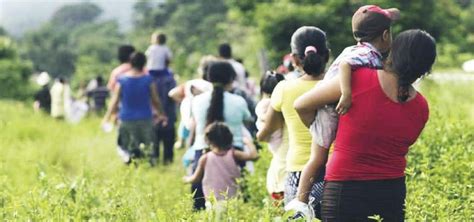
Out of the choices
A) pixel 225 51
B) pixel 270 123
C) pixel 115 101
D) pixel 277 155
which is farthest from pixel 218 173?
pixel 225 51

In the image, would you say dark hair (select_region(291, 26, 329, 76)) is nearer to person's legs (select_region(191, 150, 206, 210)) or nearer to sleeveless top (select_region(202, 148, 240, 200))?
sleeveless top (select_region(202, 148, 240, 200))

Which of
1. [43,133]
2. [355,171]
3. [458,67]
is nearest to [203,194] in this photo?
[355,171]

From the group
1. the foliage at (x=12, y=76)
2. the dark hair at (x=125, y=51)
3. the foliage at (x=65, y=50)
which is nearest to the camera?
the dark hair at (x=125, y=51)

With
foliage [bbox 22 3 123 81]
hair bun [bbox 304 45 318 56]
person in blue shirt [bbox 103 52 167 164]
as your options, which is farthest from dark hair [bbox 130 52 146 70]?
foliage [bbox 22 3 123 81]

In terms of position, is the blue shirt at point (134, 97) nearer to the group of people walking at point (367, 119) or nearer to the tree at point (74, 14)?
the group of people walking at point (367, 119)

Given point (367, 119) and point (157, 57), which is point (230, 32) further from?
point (367, 119)

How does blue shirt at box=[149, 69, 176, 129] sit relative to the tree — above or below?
below

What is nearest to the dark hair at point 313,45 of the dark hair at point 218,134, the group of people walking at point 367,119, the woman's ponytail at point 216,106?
the group of people walking at point 367,119

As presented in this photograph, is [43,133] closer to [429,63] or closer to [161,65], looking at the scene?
[161,65]

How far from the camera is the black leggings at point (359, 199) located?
4.19 meters

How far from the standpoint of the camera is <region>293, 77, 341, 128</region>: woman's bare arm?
4203 millimetres

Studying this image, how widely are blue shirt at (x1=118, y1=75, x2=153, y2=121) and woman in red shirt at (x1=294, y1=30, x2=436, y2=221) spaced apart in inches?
197

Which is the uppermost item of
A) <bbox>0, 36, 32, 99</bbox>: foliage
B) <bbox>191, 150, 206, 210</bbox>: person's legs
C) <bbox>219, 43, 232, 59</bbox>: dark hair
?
<bbox>219, 43, 232, 59</bbox>: dark hair

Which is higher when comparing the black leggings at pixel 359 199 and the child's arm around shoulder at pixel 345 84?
the child's arm around shoulder at pixel 345 84
